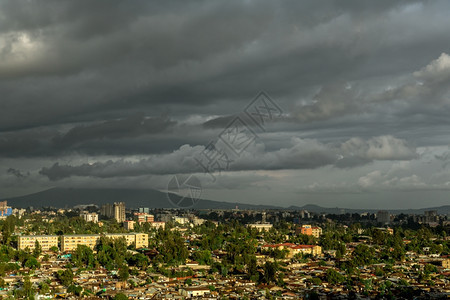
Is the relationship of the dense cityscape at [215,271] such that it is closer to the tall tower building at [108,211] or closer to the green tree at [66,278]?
the green tree at [66,278]

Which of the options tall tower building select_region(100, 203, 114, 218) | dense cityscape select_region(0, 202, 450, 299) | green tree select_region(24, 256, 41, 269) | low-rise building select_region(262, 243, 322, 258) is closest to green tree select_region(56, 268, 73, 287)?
dense cityscape select_region(0, 202, 450, 299)

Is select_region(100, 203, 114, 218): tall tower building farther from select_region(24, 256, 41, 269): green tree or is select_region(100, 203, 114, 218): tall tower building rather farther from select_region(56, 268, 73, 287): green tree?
select_region(56, 268, 73, 287): green tree

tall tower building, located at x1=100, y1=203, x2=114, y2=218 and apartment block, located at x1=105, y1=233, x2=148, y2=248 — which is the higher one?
tall tower building, located at x1=100, y1=203, x2=114, y2=218

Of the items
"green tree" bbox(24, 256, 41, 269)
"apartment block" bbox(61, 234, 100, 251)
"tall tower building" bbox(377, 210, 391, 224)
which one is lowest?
"tall tower building" bbox(377, 210, 391, 224)

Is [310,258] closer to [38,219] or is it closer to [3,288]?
[3,288]

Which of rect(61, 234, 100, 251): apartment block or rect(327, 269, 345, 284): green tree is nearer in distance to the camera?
rect(327, 269, 345, 284): green tree

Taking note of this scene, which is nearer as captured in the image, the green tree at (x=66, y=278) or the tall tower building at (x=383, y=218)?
the green tree at (x=66, y=278)

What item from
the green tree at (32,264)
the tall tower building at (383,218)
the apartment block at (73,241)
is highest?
the apartment block at (73,241)

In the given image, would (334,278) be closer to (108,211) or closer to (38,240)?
(38,240)

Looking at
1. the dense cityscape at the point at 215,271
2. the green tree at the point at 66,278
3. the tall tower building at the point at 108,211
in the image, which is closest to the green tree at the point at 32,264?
the dense cityscape at the point at 215,271
